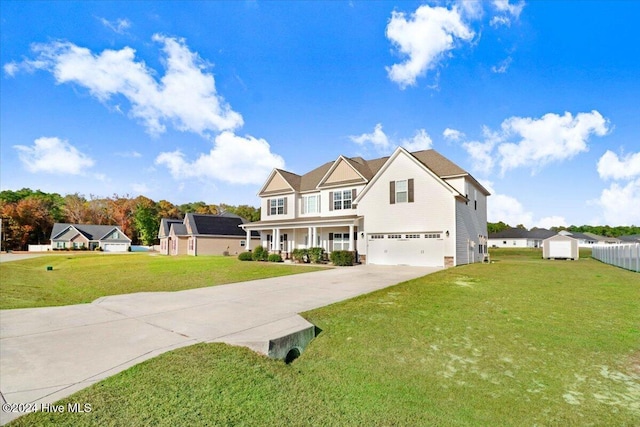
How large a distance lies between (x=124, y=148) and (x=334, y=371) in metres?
23.1

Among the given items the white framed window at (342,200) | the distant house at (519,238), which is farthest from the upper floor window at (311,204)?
the distant house at (519,238)

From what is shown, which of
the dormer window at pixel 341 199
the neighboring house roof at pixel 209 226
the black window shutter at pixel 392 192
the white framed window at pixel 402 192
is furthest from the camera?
the neighboring house roof at pixel 209 226

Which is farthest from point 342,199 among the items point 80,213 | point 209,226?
point 80,213

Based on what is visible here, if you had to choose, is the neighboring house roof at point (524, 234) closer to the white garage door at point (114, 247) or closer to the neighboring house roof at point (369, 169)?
the neighboring house roof at point (369, 169)

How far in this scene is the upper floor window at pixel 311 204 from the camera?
27.1 m

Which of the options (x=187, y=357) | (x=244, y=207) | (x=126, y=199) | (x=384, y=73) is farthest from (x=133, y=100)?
(x=126, y=199)

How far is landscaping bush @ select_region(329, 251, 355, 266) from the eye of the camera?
20922 mm

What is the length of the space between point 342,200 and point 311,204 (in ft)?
11.6

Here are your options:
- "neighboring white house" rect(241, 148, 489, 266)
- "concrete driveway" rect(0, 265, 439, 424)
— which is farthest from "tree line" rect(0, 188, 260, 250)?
"concrete driveway" rect(0, 265, 439, 424)

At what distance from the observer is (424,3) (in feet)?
45.1

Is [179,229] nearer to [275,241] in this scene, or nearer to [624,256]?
[275,241]

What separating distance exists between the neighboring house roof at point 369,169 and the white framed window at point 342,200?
1.97 m

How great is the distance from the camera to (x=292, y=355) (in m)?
5.53

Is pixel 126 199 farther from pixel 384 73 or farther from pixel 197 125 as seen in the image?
pixel 384 73
